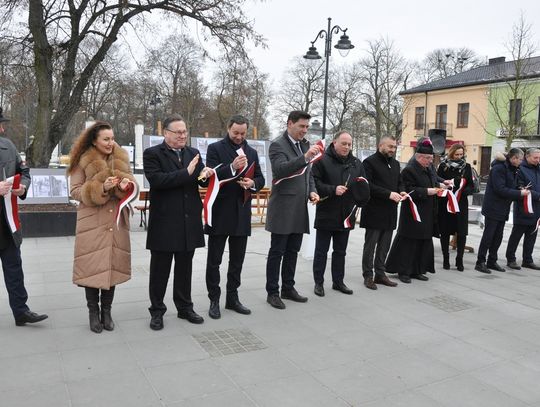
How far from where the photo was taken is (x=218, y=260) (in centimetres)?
468

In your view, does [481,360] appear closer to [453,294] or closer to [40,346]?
[453,294]

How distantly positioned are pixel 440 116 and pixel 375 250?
1520 inches

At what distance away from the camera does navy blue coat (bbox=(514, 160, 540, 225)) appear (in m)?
7.34

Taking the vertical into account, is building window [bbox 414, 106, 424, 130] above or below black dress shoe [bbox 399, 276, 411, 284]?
above

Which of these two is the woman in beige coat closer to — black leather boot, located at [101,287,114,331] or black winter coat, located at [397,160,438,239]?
black leather boot, located at [101,287,114,331]

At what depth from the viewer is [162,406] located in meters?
2.97

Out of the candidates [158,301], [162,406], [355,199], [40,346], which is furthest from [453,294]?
A: [40,346]

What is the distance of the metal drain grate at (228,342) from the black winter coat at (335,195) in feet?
5.43

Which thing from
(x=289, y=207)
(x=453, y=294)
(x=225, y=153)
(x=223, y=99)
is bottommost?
(x=453, y=294)

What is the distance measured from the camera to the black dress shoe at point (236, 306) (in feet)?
15.8

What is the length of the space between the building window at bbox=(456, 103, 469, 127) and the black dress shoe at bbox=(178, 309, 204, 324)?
1535 inches

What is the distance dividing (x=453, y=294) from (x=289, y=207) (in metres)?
2.40

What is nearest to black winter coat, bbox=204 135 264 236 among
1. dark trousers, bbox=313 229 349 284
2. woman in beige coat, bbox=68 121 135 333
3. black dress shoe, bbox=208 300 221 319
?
black dress shoe, bbox=208 300 221 319

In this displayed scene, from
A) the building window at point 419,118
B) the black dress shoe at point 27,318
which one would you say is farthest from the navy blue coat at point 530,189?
the building window at point 419,118
